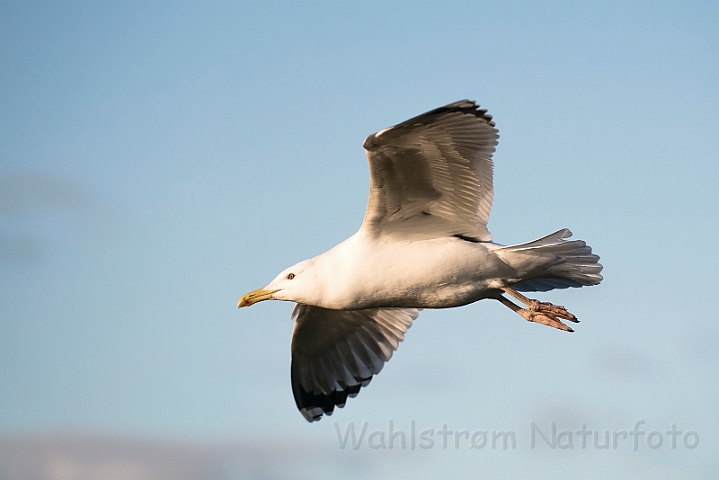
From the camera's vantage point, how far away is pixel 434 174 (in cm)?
938

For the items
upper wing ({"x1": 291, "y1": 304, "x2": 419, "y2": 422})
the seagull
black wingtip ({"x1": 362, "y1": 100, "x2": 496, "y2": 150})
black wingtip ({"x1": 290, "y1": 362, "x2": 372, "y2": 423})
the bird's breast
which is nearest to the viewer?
black wingtip ({"x1": 362, "y1": 100, "x2": 496, "y2": 150})

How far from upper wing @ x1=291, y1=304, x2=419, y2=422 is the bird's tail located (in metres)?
2.18

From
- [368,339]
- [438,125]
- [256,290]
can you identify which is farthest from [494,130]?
[368,339]

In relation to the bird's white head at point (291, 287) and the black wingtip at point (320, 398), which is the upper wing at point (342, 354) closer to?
the black wingtip at point (320, 398)

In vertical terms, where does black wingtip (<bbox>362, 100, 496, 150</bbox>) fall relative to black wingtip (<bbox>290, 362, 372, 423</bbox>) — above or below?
above

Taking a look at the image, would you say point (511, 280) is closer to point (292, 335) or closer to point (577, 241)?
point (577, 241)

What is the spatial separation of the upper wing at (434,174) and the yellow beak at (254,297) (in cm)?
138

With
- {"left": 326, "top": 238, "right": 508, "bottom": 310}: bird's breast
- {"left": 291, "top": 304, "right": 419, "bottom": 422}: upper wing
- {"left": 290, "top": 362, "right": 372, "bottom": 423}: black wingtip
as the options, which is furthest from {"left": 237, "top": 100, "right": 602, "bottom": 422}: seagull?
{"left": 290, "top": 362, "right": 372, "bottom": 423}: black wingtip

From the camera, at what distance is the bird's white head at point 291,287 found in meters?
9.97

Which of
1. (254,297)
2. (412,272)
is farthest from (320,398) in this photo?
(412,272)

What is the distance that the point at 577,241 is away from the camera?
981cm

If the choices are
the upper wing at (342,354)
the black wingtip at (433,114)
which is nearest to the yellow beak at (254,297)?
the upper wing at (342,354)

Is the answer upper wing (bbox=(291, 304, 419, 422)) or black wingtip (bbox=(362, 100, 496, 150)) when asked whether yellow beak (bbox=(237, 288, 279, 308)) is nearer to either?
upper wing (bbox=(291, 304, 419, 422))

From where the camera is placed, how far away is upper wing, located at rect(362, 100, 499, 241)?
8.76 m
